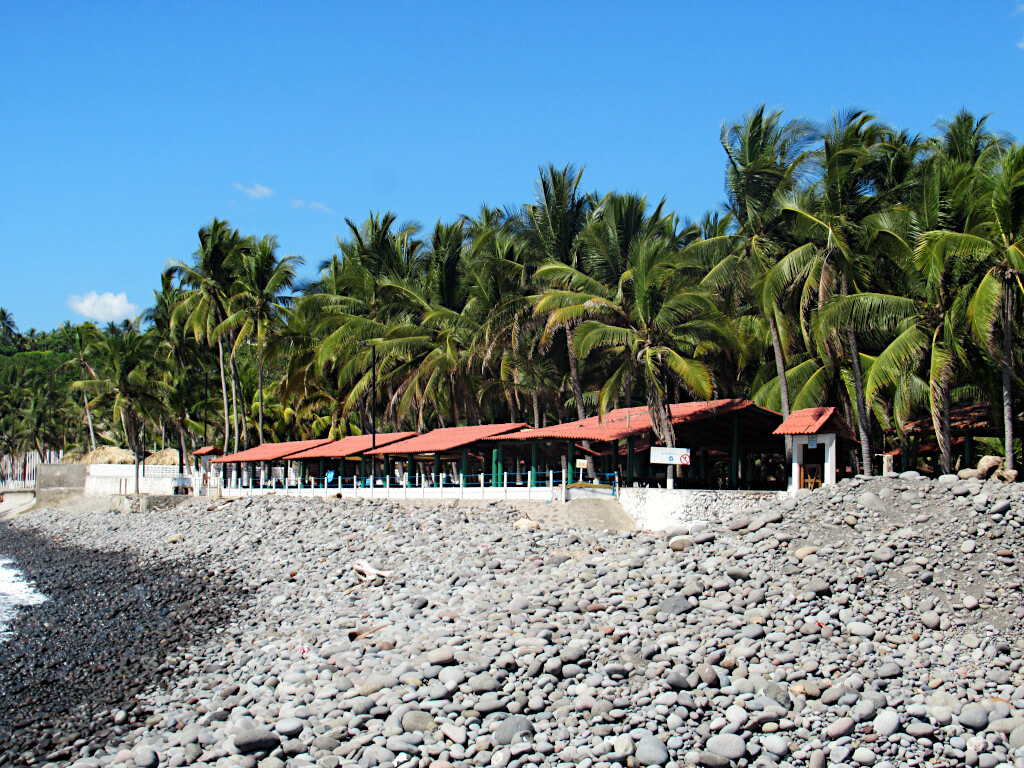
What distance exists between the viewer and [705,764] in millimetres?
11055

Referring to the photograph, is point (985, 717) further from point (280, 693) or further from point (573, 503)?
point (573, 503)

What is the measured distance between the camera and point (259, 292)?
45531 mm

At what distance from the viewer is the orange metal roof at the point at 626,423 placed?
25.2 meters

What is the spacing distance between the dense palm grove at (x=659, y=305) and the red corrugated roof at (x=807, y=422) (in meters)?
1.26

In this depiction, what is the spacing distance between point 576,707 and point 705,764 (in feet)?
6.62

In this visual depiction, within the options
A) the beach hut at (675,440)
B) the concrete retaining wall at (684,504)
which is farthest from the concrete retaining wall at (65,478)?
the concrete retaining wall at (684,504)

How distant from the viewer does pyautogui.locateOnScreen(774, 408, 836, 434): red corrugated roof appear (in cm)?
2204

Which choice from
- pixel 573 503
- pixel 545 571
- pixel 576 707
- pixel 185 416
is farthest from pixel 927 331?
pixel 185 416

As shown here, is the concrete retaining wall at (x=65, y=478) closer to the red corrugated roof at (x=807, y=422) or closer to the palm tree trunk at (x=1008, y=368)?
the red corrugated roof at (x=807, y=422)

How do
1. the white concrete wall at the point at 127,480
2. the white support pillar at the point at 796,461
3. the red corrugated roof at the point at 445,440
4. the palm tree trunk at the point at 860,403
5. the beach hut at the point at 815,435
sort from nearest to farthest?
the white support pillar at the point at 796,461, the beach hut at the point at 815,435, the palm tree trunk at the point at 860,403, the red corrugated roof at the point at 445,440, the white concrete wall at the point at 127,480

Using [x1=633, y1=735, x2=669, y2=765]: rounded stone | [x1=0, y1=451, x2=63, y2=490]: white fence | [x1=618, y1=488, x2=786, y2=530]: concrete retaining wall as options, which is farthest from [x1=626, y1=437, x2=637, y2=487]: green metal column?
[x1=0, y1=451, x2=63, y2=490]: white fence

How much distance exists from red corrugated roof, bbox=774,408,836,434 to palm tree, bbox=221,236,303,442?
2998 centimetres

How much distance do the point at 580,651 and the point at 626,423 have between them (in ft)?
45.3

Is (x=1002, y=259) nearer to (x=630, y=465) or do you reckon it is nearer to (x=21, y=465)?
(x=630, y=465)
